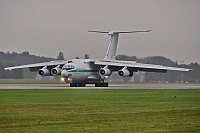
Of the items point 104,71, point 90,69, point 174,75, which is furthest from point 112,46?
point 174,75

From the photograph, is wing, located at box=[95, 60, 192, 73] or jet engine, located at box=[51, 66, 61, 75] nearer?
wing, located at box=[95, 60, 192, 73]

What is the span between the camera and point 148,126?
62.5 ft

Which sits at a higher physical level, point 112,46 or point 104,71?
point 112,46

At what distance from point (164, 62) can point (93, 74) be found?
2047cm

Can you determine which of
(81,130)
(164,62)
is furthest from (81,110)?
(164,62)

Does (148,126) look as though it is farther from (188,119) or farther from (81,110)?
(81,110)

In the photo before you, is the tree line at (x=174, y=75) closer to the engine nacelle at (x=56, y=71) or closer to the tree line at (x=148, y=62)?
the tree line at (x=148, y=62)

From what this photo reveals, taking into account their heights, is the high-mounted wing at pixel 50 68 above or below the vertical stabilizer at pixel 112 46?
below

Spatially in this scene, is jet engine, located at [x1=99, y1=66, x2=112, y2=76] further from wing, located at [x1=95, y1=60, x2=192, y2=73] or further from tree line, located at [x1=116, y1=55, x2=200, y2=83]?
tree line, located at [x1=116, y1=55, x2=200, y2=83]

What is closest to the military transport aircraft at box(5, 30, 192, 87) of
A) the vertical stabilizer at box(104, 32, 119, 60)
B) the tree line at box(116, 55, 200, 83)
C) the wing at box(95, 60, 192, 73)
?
the wing at box(95, 60, 192, 73)

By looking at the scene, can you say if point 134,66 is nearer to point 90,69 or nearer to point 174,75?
point 90,69

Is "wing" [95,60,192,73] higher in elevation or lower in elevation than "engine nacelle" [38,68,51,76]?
higher

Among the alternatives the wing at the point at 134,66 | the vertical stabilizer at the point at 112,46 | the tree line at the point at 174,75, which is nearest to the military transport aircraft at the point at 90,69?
the wing at the point at 134,66

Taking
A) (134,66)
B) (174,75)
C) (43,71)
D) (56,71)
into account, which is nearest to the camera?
(134,66)
